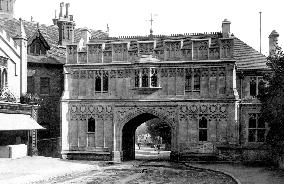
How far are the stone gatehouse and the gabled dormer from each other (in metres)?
5.59

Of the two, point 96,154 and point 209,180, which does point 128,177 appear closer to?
point 209,180

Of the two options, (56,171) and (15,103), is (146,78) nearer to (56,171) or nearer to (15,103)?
(15,103)

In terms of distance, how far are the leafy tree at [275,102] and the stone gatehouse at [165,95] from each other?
160 inches

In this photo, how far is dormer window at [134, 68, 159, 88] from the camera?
114 ft

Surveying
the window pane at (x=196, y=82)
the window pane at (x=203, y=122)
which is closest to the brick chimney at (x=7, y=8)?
the window pane at (x=196, y=82)

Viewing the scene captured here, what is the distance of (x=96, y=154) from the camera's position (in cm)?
3534

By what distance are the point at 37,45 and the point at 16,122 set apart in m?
12.0

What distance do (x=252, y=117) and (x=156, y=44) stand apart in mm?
10658

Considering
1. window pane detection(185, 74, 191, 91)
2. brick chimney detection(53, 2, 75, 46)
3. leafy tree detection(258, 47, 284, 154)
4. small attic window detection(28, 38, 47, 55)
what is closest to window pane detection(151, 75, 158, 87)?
window pane detection(185, 74, 191, 91)

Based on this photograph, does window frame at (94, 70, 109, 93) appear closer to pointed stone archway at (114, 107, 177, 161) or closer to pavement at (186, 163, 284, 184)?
pointed stone archway at (114, 107, 177, 161)

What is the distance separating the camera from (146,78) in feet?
115

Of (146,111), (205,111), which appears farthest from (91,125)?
(205,111)

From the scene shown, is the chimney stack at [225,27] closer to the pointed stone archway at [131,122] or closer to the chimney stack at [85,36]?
the pointed stone archway at [131,122]

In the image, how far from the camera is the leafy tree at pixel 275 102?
25469 mm
